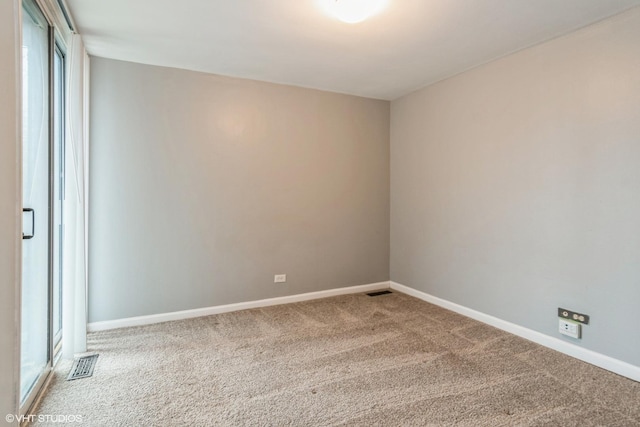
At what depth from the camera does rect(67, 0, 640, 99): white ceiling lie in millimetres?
2305

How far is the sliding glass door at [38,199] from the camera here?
6.45 feet

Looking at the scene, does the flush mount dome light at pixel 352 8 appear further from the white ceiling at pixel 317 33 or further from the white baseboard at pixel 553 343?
the white baseboard at pixel 553 343

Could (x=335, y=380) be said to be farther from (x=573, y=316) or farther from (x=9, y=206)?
(x=9, y=206)

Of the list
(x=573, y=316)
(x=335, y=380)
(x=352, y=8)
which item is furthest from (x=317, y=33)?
(x=573, y=316)

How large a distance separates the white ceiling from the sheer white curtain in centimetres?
45

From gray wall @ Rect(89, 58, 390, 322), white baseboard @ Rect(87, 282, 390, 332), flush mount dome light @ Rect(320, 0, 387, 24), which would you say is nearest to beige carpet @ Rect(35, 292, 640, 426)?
white baseboard @ Rect(87, 282, 390, 332)

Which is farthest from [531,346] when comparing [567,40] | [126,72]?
[126,72]

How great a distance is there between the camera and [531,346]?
279 cm

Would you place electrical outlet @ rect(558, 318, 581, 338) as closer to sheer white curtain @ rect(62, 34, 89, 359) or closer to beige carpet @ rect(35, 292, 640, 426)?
beige carpet @ rect(35, 292, 640, 426)

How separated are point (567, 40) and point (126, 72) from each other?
152 inches

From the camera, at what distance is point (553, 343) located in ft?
9.02

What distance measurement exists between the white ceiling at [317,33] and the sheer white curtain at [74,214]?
1.49ft

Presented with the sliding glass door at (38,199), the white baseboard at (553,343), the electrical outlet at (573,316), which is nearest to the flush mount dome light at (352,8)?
the sliding glass door at (38,199)

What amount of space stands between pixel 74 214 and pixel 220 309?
1699 mm
